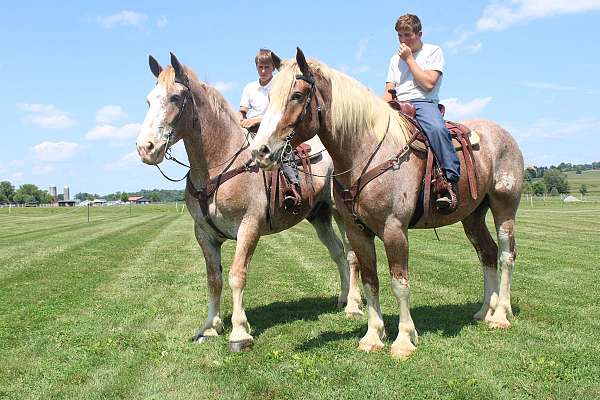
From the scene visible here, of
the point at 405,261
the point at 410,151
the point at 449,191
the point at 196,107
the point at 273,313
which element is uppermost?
the point at 196,107

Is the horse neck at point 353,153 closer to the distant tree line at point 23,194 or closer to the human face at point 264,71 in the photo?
the human face at point 264,71

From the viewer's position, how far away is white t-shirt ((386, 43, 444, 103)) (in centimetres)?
673

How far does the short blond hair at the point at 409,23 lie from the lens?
21.7 feet

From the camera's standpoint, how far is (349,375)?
543cm

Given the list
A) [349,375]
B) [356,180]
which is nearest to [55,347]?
[349,375]

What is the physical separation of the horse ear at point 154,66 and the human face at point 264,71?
159 cm

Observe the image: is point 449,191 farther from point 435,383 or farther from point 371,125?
point 435,383

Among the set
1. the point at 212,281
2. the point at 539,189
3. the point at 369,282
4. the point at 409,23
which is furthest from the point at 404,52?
the point at 539,189

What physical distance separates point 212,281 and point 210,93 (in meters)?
2.51

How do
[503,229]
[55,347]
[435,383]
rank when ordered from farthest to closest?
[503,229] → [55,347] → [435,383]

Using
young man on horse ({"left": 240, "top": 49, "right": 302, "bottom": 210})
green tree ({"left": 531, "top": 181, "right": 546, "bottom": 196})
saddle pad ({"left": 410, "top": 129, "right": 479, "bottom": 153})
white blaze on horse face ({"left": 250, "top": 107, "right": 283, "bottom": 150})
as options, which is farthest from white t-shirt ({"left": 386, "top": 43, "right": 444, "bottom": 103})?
green tree ({"left": 531, "top": 181, "right": 546, "bottom": 196})

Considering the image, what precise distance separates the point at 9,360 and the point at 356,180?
181 inches

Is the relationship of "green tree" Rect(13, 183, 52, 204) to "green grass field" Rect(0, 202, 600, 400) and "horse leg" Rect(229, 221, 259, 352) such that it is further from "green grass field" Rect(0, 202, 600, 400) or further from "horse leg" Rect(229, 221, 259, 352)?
"horse leg" Rect(229, 221, 259, 352)

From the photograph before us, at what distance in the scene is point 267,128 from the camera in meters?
5.38
